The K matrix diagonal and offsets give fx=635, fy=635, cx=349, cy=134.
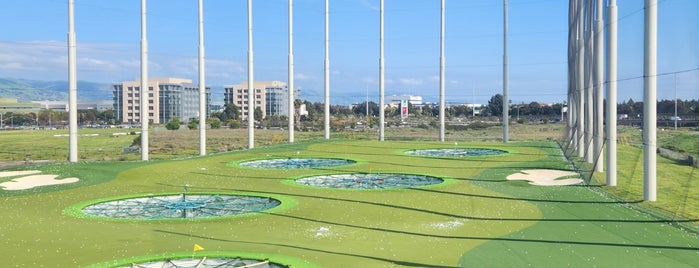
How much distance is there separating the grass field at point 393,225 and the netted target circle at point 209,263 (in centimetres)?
24

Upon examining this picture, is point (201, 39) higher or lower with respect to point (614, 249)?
higher

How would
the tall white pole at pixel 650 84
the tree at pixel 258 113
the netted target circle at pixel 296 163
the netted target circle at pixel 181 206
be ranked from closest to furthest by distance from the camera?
the tall white pole at pixel 650 84 < the netted target circle at pixel 181 206 < the netted target circle at pixel 296 163 < the tree at pixel 258 113

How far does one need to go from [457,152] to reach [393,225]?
742 inches

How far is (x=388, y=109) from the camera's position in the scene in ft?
236

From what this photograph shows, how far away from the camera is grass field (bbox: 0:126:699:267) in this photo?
362 inches

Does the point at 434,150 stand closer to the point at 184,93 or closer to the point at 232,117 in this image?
the point at 184,93

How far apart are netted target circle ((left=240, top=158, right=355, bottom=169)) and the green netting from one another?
13935 mm

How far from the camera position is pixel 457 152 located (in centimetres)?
3012

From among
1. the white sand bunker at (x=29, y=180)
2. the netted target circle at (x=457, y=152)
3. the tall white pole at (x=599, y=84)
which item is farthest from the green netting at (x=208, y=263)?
the netted target circle at (x=457, y=152)

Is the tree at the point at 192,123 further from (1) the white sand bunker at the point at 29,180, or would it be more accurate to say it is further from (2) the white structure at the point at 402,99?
(1) the white sand bunker at the point at 29,180

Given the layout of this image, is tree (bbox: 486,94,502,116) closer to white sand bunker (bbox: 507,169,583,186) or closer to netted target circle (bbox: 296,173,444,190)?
white sand bunker (bbox: 507,169,583,186)

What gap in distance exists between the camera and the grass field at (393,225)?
30.1 feet

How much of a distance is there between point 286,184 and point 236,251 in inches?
329

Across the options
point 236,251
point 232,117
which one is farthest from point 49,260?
point 232,117
